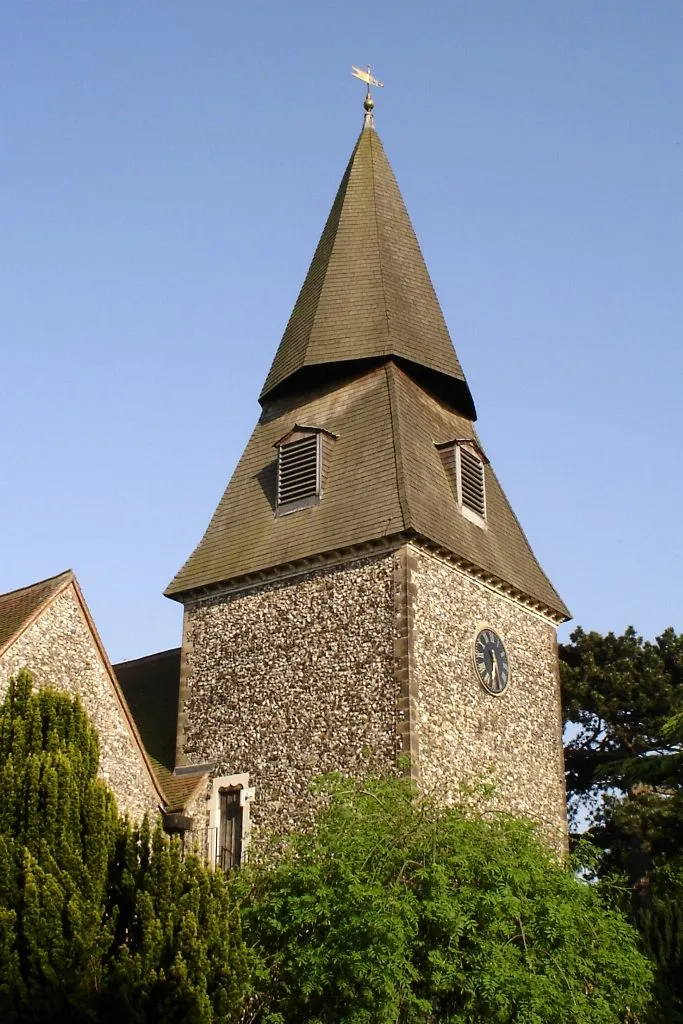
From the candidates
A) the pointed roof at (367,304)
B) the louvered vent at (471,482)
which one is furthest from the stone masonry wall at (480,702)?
the pointed roof at (367,304)

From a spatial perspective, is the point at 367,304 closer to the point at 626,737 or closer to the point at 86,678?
the point at 86,678

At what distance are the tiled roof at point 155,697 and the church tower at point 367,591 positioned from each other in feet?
3.01

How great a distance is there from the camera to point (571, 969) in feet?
46.7

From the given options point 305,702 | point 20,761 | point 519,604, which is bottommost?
point 20,761

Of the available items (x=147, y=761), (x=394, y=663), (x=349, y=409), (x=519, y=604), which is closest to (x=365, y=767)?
(x=394, y=663)

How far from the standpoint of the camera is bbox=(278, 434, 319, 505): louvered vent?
2184 cm

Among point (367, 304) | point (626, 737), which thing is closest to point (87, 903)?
point (367, 304)

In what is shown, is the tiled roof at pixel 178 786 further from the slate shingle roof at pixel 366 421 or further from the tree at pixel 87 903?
the tree at pixel 87 903

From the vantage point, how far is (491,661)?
2072 centimetres

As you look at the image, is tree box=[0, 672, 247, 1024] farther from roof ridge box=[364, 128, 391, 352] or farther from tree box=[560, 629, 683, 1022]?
tree box=[560, 629, 683, 1022]

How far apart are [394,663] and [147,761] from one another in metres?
3.98

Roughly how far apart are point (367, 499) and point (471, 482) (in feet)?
8.62

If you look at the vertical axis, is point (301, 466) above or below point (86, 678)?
above

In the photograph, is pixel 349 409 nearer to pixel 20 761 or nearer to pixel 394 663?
pixel 394 663
